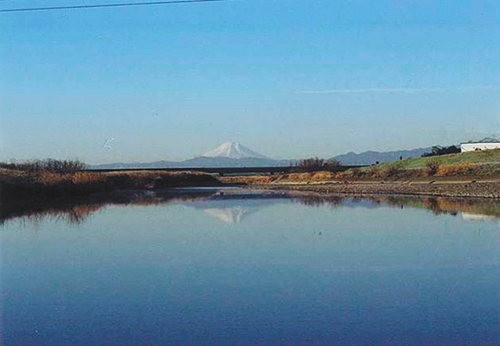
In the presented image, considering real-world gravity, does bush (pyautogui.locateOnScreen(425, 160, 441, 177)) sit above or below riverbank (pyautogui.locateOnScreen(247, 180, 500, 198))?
above

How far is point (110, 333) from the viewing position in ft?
20.9

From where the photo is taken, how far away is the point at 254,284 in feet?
28.4

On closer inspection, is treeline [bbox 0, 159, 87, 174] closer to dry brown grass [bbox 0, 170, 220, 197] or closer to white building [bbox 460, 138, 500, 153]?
dry brown grass [bbox 0, 170, 220, 197]

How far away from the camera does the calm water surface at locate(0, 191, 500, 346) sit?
20.8 feet

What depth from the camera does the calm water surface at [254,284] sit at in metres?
6.35

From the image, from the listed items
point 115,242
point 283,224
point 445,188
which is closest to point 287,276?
point 115,242

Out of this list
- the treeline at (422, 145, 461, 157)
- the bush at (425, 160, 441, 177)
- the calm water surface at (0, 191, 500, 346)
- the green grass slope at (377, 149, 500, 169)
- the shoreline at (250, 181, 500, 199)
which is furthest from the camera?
the treeline at (422, 145, 461, 157)

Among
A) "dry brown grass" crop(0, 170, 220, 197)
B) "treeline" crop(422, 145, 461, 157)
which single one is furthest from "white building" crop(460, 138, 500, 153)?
"dry brown grass" crop(0, 170, 220, 197)

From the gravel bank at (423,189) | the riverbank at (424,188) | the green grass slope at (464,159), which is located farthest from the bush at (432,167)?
the gravel bank at (423,189)

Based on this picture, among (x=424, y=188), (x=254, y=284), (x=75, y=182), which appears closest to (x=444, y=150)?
(x=424, y=188)

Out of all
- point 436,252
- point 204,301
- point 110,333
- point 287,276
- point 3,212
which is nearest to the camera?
point 110,333

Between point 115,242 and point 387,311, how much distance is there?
25.5 feet

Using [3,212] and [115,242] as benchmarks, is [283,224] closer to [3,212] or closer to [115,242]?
[115,242]

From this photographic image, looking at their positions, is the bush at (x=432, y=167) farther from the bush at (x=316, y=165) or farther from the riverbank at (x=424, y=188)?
the bush at (x=316, y=165)
